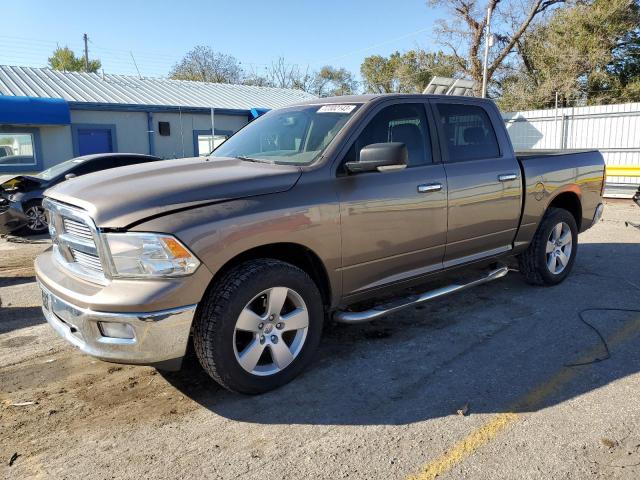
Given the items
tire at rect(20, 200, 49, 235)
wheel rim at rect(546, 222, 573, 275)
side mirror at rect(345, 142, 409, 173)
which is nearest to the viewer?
side mirror at rect(345, 142, 409, 173)

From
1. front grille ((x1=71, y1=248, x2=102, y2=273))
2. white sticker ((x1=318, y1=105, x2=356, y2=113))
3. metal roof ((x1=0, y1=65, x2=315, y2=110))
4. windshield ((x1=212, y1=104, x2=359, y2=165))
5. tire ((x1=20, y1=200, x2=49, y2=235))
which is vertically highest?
metal roof ((x1=0, y1=65, x2=315, y2=110))

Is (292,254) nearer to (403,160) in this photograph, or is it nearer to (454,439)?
(403,160)

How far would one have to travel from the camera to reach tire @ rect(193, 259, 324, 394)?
3.12m

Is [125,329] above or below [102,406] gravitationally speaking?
above

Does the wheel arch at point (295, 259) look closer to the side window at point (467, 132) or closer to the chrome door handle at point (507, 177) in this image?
the side window at point (467, 132)

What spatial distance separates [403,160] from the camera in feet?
11.9

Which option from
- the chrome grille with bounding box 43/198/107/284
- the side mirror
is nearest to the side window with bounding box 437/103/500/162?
the side mirror

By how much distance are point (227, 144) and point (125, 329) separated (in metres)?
2.27

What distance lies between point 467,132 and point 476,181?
0.53 m

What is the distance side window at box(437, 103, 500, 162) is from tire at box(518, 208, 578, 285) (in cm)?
117

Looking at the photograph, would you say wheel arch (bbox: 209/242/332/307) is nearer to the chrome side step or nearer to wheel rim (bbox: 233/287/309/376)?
the chrome side step

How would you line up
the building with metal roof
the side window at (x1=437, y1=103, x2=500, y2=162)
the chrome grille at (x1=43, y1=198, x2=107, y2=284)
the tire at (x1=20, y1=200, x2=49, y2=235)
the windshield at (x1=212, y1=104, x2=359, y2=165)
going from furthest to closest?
the building with metal roof, the tire at (x1=20, y1=200, x2=49, y2=235), the side window at (x1=437, y1=103, x2=500, y2=162), the windshield at (x1=212, y1=104, x2=359, y2=165), the chrome grille at (x1=43, y1=198, x2=107, y2=284)

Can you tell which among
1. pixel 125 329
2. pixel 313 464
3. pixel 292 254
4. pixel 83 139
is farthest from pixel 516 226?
pixel 83 139

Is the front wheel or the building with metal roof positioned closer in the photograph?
the front wheel
